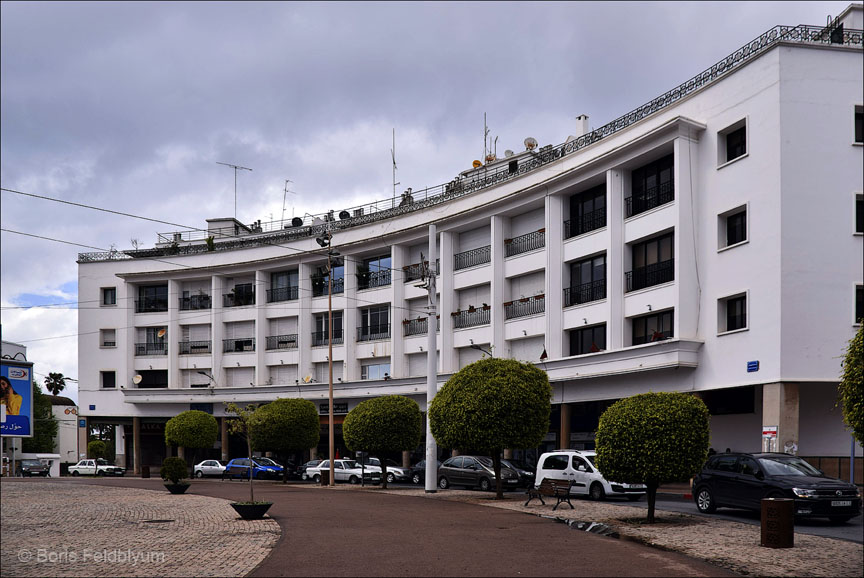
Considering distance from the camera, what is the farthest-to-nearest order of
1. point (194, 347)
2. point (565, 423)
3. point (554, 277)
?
point (194, 347)
point (554, 277)
point (565, 423)

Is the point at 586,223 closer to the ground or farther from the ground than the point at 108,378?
farther from the ground

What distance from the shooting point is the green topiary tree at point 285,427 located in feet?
143

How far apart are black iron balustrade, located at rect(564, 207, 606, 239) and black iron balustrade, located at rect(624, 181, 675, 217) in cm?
170

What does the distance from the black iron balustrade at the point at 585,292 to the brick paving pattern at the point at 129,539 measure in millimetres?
19088

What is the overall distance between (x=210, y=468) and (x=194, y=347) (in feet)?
37.2

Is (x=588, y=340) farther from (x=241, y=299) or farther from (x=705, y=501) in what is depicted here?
(x=241, y=299)

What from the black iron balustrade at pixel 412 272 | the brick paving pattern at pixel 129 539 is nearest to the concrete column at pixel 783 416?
the brick paving pattern at pixel 129 539

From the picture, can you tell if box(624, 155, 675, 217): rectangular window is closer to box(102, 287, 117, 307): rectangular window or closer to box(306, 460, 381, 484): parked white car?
box(306, 460, 381, 484): parked white car

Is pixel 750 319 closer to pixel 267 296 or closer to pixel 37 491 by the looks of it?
pixel 37 491

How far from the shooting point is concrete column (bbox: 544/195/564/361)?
39.6m

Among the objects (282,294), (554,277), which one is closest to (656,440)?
(554,277)

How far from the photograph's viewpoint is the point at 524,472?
1382 inches

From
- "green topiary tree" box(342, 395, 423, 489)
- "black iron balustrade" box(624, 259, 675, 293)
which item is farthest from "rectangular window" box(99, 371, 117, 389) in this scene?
"black iron balustrade" box(624, 259, 675, 293)

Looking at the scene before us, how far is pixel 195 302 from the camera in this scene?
6272cm
